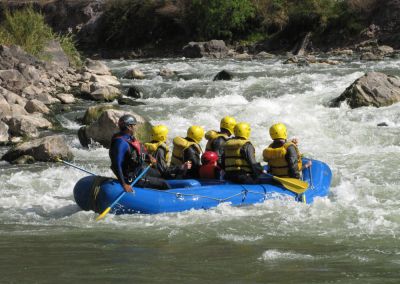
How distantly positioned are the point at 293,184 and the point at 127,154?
207 cm

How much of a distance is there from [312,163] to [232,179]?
4.48 ft

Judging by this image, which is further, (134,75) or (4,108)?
(134,75)

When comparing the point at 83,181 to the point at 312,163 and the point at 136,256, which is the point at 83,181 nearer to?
the point at 136,256

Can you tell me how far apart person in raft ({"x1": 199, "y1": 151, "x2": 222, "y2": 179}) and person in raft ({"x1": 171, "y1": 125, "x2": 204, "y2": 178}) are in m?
0.09

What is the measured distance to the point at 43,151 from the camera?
1091cm

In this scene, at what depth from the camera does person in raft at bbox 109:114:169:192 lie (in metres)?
7.18

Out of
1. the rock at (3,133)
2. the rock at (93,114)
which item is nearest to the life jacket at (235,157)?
the rock at (3,133)

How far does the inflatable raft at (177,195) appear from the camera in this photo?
24.1 ft

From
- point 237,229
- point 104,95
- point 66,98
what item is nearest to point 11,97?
point 66,98

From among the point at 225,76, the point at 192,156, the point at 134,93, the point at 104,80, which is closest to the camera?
the point at 192,156

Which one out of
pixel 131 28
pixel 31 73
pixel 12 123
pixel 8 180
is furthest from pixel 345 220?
pixel 131 28

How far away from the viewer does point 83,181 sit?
303 inches

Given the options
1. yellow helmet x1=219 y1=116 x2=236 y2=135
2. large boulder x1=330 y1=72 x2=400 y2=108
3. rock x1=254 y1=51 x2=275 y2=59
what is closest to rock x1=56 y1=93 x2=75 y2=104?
large boulder x1=330 y1=72 x2=400 y2=108

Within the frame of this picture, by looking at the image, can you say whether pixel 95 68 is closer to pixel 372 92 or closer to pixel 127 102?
pixel 127 102
